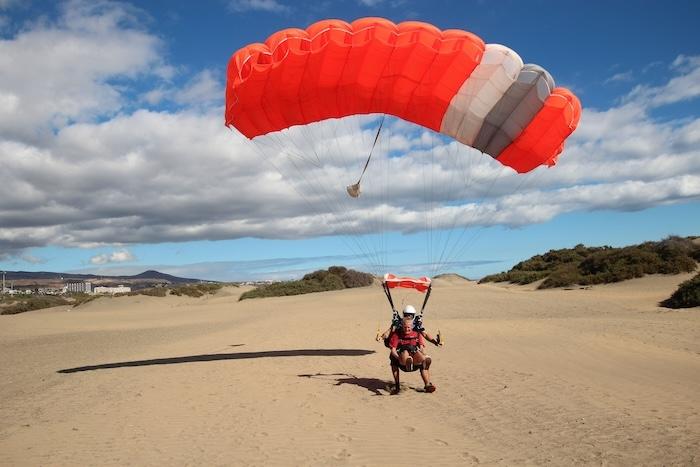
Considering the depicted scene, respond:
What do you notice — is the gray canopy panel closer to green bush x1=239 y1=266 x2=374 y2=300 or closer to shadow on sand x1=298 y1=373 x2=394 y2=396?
shadow on sand x1=298 y1=373 x2=394 y2=396

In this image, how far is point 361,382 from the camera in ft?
29.8

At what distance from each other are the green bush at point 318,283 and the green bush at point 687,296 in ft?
76.5

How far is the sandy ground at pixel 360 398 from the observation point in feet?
18.2

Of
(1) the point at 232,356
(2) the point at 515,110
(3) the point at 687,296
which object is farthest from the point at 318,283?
(2) the point at 515,110

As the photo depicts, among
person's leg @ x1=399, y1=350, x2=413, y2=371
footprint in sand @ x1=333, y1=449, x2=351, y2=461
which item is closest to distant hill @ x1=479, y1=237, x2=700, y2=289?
person's leg @ x1=399, y1=350, x2=413, y2=371

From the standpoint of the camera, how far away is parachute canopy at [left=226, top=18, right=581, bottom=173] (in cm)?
998

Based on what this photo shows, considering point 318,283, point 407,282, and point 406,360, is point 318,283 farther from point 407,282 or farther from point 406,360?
point 406,360

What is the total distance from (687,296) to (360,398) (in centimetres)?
1413

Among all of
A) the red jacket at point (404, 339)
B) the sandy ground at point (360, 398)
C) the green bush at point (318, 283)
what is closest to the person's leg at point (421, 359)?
the red jacket at point (404, 339)

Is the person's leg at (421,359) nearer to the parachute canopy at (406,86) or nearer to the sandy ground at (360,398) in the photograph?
the sandy ground at (360,398)

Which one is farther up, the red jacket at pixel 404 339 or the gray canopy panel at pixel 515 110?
the gray canopy panel at pixel 515 110

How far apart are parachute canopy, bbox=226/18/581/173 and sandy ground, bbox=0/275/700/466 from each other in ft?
15.5

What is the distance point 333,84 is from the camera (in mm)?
10617

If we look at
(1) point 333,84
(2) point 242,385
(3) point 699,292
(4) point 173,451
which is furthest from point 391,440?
(3) point 699,292
